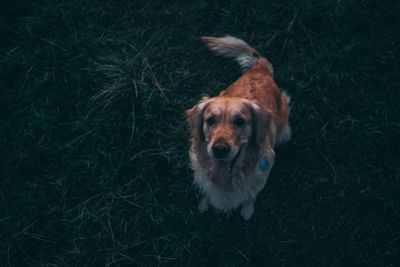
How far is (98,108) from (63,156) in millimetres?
532

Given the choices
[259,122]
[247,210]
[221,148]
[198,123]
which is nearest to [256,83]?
[259,122]

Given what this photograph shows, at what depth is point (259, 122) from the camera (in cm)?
255

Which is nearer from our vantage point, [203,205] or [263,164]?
[263,164]

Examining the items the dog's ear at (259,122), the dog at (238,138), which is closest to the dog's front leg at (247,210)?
the dog at (238,138)

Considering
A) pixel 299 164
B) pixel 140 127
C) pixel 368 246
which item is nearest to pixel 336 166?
pixel 299 164

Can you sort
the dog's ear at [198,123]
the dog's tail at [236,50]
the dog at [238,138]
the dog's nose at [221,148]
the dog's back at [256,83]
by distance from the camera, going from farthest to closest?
the dog's tail at [236,50] → the dog's back at [256,83] → the dog's ear at [198,123] → the dog at [238,138] → the dog's nose at [221,148]

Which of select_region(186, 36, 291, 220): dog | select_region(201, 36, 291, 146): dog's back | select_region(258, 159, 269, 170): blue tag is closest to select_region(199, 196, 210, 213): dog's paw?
select_region(186, 36, 291, 220): dog

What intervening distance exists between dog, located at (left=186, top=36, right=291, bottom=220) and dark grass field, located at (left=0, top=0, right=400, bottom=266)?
303mm

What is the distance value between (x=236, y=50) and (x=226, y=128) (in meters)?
1.22

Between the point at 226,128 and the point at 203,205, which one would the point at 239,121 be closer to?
the point at 226,128

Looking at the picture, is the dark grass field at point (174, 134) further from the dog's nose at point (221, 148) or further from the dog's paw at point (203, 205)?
the dog's nose at point (221, 148)

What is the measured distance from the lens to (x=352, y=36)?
3521mm

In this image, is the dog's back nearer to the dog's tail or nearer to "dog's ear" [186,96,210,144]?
the dog's tail

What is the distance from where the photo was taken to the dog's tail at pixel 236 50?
10.9 ft
